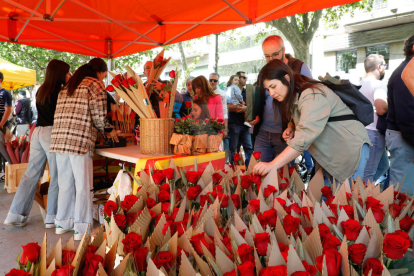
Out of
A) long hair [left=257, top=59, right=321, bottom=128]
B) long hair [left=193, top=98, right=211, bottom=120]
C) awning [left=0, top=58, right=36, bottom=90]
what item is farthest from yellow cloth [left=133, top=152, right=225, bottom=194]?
awning [left=0, top=58, right=36, bottom=90]

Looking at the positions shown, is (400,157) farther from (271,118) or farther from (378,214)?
(378,214)

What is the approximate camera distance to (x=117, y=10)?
3646mm

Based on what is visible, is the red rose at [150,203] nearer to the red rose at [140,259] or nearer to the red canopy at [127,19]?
the red rose at [140,259]

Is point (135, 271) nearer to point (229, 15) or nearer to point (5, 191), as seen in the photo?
point (229, 15)

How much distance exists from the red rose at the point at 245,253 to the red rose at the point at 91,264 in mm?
377

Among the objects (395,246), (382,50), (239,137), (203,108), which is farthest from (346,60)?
(395,246)

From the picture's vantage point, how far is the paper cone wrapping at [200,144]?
2631 millimetres

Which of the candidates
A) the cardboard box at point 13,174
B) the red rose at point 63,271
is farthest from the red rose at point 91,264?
the cardboard box at point 13,174

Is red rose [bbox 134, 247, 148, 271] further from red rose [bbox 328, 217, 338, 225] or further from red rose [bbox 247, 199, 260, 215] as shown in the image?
red rose [bbox 328, 217, 338, 225]

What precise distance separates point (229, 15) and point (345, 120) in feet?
7.22

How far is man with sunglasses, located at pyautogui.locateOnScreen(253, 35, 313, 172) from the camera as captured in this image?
2.71m

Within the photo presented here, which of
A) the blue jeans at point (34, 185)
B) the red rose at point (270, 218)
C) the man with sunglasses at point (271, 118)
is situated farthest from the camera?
the blue jeans at point (34, 185)

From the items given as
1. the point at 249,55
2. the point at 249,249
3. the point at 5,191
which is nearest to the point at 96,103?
the point at 249,249

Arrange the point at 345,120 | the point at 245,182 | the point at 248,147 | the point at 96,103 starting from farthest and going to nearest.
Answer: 1. the point at 248,147
2. the point at 96,103
3. the point at 345,120
4. the point at 245,182
